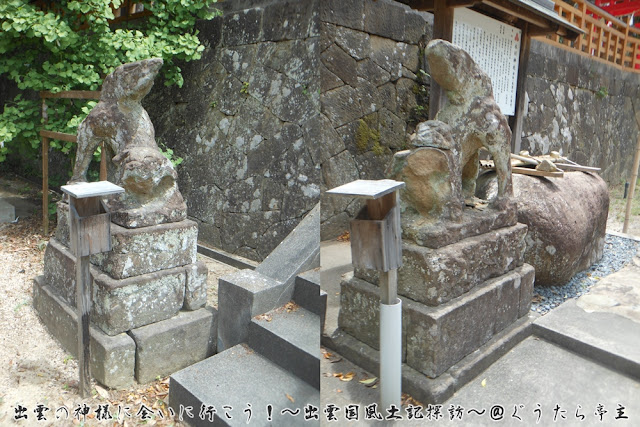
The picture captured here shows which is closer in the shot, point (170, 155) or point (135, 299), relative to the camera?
point (135, 299)

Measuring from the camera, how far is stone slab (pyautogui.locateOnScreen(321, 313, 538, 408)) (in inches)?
71.4

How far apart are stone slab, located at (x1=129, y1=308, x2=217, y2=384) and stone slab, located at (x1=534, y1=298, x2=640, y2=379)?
1.86 m

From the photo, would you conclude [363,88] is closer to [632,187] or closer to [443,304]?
[443,304]

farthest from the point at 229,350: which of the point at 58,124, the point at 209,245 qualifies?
the point at 58,124

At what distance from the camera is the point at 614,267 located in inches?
84.7

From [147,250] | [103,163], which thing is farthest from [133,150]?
[147,250]

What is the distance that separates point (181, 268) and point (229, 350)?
22.8 inches

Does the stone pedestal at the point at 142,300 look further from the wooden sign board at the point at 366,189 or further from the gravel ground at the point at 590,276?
the gravel ground at the point at 590,276

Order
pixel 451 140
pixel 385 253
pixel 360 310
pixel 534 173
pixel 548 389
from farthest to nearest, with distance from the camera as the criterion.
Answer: pixel 534 173 < pixel 360 310 < pixel 451 140 < pixel 548 389 < pixel 385 253

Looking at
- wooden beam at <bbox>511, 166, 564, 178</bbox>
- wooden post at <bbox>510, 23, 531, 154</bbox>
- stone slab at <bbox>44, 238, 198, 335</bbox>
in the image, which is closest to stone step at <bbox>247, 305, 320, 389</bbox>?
stone slab at <bbox>44, 238, 198, 335</bbox>

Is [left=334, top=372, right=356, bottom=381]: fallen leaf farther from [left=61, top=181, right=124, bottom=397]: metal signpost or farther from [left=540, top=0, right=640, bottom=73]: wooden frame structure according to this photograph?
[left=540, top=0, right=640, bottom=73]: wooden frame structure

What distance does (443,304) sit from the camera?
1954 mm

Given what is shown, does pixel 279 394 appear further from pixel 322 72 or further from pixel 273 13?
pixel 273 13

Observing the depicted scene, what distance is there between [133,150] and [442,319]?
183 cm
